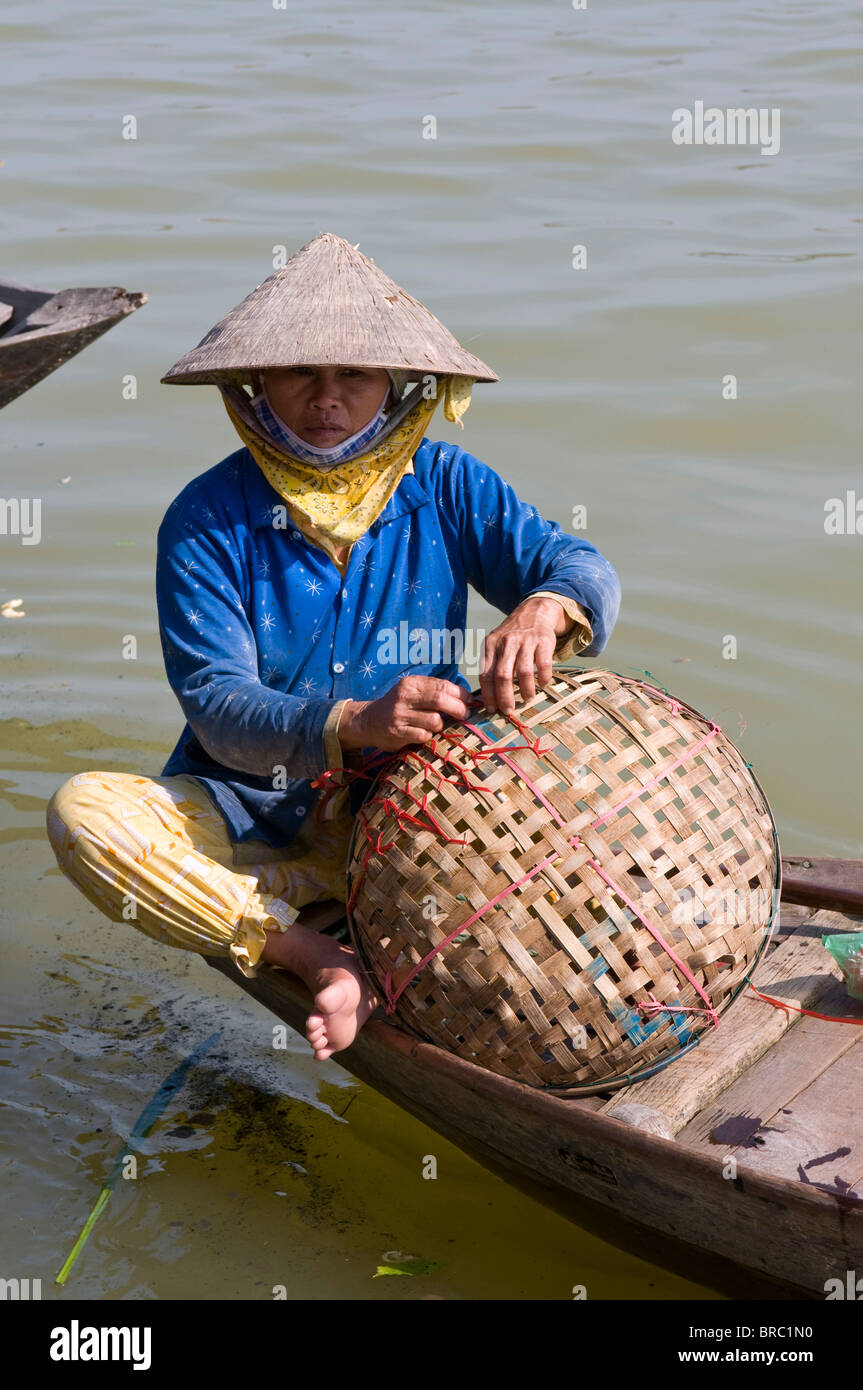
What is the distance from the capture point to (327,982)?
257 cm

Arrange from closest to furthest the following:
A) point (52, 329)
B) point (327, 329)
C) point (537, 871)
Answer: point (537, 871) → point (327, 329) → point (52, 329)

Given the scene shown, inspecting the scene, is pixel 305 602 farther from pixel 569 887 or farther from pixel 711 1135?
pixel 711 1135

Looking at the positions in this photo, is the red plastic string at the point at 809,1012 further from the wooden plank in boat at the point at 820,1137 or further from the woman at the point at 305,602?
the woman at the point at 305,602

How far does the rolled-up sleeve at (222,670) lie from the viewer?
260 centimetres

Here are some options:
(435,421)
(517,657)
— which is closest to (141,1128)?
(517,657)

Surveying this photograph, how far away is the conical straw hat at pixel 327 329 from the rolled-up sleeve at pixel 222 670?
0.32 m

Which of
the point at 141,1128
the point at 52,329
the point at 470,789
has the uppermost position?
the point at 52,329

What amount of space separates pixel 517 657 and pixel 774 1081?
0.81m

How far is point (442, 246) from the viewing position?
24.8 ft

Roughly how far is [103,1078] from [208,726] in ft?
3.47

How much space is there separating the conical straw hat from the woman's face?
0.07 metres

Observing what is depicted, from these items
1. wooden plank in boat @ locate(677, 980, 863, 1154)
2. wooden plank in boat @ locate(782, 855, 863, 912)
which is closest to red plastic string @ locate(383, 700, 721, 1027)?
wooden plank in boat @ locate(677, 980, 863, 1154)
